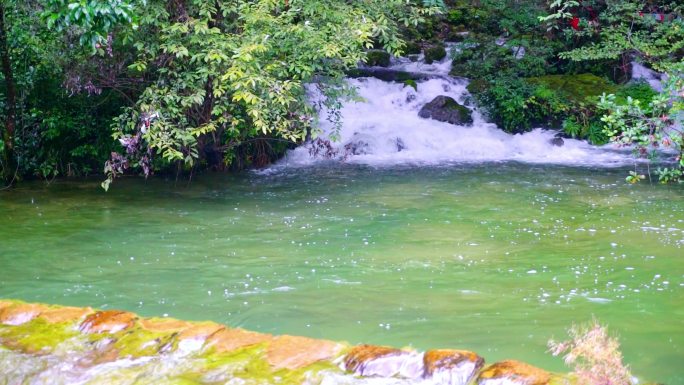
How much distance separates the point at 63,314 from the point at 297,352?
203 centimetres

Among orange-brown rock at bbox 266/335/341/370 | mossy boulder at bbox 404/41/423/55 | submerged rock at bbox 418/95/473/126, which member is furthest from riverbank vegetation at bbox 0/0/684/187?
orange-brown rock at bbox 266/335/341/370

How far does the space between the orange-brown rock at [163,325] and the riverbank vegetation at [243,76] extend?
272cm

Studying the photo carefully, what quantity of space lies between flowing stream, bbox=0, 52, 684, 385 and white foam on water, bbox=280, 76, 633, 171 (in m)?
1.13

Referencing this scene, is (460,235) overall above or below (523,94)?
below

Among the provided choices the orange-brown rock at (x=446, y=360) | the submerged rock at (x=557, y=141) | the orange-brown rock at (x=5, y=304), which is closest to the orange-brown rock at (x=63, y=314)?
the orange-brown rock at (x=5, y=304)

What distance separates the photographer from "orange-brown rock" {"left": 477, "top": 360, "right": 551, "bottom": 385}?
4.62 meters

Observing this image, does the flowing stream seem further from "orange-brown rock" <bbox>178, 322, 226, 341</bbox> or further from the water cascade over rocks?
the water cascade over rocks

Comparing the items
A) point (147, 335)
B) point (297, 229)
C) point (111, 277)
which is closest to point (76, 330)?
point (147, 335)

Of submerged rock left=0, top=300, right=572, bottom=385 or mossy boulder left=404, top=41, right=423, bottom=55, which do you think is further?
mossy boulder left=404, top=41, right=423, bottom=55

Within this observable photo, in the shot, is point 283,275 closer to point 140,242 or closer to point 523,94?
point 140,242

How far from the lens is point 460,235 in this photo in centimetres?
961

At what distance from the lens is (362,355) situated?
16.8ft

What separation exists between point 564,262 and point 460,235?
62.3 inches

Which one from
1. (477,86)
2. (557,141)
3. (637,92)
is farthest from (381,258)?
(637,92)
